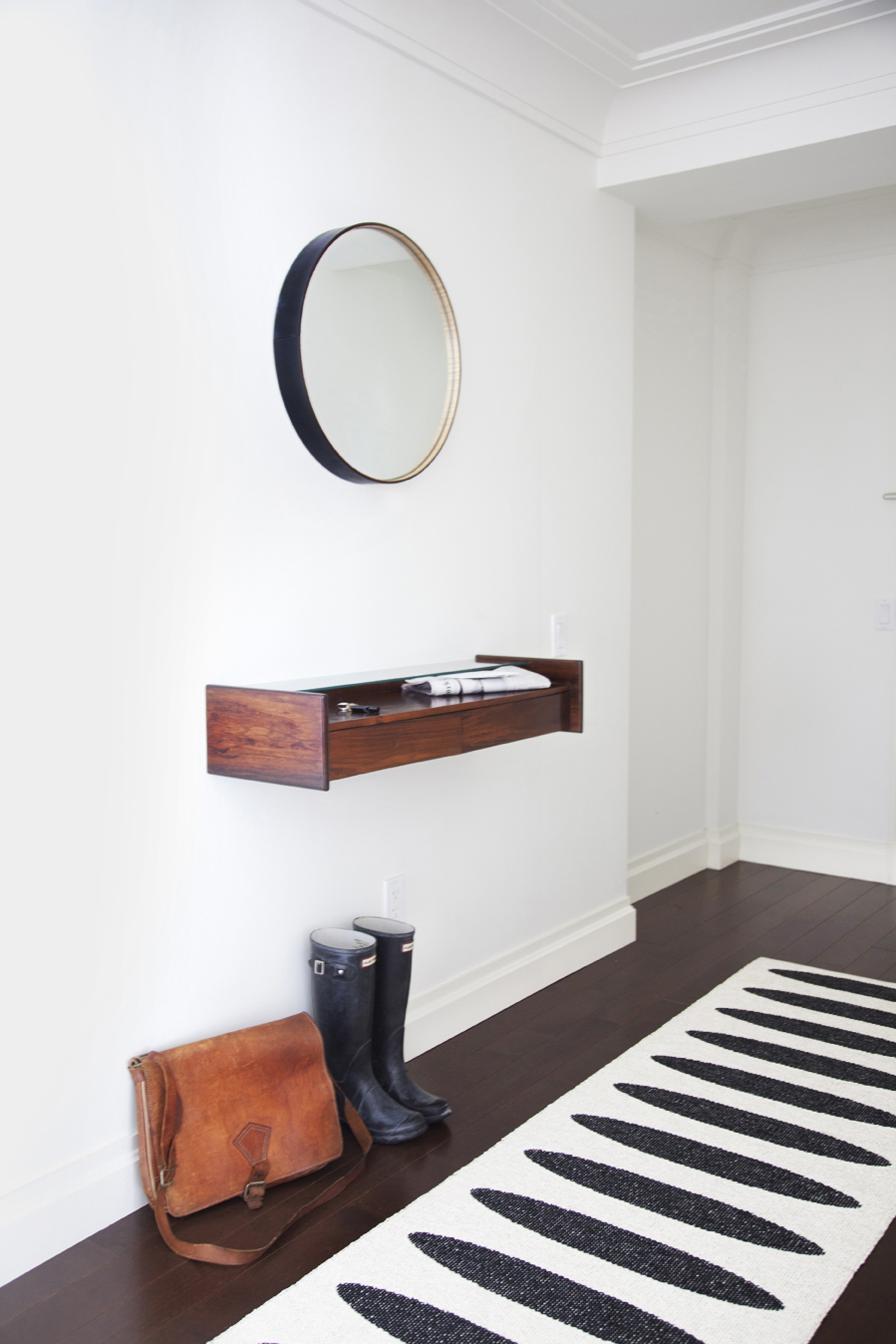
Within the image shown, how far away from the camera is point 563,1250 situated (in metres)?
1.84

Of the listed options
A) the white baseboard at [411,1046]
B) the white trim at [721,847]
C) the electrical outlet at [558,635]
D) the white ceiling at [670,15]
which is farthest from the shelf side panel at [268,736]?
the white trim at [721,847]

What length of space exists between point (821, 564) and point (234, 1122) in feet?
10.7

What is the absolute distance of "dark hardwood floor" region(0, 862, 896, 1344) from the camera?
5.57ft

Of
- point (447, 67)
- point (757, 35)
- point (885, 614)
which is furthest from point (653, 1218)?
point (885, 614)

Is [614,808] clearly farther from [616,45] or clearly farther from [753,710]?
[616,45]

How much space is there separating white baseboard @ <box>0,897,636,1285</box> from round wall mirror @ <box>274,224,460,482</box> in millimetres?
1305

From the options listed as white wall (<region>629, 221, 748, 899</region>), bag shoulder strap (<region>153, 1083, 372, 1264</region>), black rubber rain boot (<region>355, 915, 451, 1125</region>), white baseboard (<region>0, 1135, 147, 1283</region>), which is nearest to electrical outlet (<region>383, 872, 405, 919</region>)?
black rubber rain boot (<region>355, 915, 451, 1125</region>)

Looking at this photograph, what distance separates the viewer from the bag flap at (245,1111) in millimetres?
1924

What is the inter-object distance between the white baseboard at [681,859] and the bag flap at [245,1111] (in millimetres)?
2011

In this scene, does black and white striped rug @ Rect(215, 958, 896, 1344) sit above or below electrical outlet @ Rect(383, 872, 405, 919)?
below

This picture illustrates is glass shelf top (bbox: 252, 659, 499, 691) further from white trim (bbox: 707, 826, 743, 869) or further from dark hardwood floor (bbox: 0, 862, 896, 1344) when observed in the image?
white trim (bbox: 707, 826, 743, 869)

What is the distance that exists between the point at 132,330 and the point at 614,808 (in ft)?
7.11

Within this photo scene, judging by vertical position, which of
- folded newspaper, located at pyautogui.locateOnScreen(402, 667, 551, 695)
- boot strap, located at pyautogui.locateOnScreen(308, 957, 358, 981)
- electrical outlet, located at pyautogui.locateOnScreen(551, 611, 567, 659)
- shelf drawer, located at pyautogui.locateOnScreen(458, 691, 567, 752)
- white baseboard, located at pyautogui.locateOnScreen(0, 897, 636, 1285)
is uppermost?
electrical outlet, located at pyautogui.locateOnScreen(551, 611, 567, 659)

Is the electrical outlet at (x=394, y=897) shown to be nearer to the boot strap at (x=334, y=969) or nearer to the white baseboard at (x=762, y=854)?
the boot strap at (x=334, y=969)
